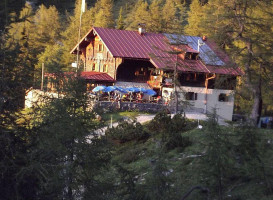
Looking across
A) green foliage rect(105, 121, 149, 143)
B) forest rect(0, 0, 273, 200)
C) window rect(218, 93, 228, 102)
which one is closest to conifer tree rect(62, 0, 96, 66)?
window rect(218, 93, 228, 102)

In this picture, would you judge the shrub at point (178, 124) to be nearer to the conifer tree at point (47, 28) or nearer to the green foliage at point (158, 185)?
the green foliage at point (158, 185)

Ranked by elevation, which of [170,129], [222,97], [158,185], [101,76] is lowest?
[170,129]

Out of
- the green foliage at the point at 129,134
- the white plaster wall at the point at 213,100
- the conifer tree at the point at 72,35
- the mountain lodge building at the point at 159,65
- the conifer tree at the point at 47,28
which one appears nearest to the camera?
the green foliage at the point at 129,134

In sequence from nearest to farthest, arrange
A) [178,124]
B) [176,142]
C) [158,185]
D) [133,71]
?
[158,185], [176,142], [178,124], [133,71]

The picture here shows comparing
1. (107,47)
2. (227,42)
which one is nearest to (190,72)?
(107,47)

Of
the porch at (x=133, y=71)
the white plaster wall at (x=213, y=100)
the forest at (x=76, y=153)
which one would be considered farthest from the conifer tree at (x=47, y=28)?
the forest at (x=76, y=153)

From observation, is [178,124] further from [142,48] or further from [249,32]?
[142,48]

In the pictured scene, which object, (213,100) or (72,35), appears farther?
(72,35)

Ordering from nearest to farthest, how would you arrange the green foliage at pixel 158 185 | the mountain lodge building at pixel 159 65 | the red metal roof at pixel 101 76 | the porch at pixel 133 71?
the green foliage at pixel 158 185 → the mountain lodge building at pixel 159 65 → the red metal roof at pixel 101 76 → the porch at pixel 133 71

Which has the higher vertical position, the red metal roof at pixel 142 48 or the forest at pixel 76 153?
the red metal roof at pixel 142 48

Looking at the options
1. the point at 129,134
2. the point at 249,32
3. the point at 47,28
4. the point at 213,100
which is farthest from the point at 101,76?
the point at 47,28

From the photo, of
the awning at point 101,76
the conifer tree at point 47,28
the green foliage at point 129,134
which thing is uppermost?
the conifer tree at point 47,28

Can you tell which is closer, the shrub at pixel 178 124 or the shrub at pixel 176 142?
the shrub at pixel 176 142

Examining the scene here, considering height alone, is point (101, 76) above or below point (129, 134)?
above
